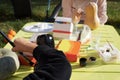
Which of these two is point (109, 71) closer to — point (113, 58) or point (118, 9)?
point (113, 58)

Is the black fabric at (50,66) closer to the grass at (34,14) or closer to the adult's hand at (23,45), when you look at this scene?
the adult's hand at (23,45)

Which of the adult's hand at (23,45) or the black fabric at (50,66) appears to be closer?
the black fabric at (50,66)

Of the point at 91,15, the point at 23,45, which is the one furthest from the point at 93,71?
the point at 91,15

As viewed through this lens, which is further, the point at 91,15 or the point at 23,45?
the point at 91,15

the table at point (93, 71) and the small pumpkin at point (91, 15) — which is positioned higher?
the small pumpkin at point (91, 15)

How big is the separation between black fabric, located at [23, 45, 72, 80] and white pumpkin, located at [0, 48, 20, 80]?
7.1 inches

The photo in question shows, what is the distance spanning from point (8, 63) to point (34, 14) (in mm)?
3064

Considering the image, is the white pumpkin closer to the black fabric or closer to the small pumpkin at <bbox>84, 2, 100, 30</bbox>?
the black fabric

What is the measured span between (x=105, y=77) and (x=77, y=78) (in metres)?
0.12

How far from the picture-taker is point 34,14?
4.36 meters

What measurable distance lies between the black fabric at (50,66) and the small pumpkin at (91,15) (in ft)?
2.57

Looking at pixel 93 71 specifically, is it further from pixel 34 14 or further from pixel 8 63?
pixel 34 14

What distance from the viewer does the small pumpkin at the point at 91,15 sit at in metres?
1.92

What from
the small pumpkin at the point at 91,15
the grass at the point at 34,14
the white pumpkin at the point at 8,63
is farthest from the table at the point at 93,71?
the grass at the point at 34,14
